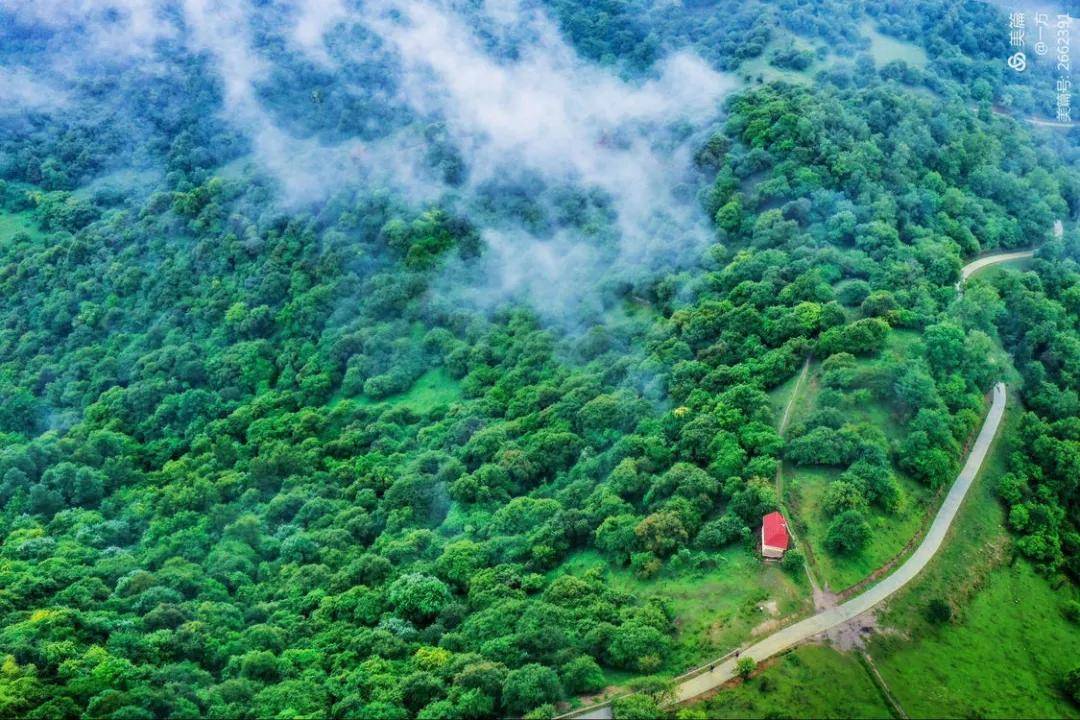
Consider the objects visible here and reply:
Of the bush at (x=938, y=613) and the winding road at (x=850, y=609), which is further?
the bush at (x=938, y=613)

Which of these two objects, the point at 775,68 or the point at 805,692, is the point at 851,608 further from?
the point at 775,68

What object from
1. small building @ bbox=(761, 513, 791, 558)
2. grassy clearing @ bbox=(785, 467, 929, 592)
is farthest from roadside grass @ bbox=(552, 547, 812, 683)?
grassy clearing @ bbox=(785, 467, 929, 592)

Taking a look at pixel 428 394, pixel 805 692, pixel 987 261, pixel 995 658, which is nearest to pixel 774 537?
pixel 805 692

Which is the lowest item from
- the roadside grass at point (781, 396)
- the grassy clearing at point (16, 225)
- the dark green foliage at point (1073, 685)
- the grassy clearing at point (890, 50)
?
the dark green foliage at point (1073, 685)

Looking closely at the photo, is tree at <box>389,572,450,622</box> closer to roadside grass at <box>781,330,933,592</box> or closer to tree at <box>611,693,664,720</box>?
tree at <box>611,693,664,720</box>

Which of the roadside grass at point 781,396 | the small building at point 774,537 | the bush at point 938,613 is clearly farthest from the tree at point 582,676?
the roadside grass at point 781,396

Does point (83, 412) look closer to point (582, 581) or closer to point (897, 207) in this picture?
point (582, 581)

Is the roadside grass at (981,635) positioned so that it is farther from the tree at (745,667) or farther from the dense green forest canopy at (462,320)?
the tree at (745,667)

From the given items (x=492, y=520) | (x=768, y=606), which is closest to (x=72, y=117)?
(x=492, y=520)
